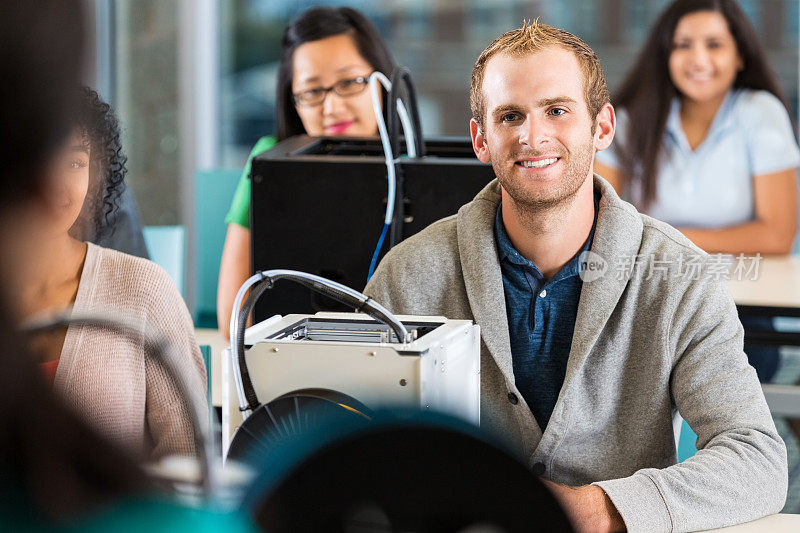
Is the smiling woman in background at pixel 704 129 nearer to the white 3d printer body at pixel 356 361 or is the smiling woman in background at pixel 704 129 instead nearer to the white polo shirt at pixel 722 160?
the white polo shirt at pixel 722 160

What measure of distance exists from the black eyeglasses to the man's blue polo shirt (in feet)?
3.71

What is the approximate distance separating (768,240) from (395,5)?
1851 mm

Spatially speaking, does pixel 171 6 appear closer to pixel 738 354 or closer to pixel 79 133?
pixel 738 354

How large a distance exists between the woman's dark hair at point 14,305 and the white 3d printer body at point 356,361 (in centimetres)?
49

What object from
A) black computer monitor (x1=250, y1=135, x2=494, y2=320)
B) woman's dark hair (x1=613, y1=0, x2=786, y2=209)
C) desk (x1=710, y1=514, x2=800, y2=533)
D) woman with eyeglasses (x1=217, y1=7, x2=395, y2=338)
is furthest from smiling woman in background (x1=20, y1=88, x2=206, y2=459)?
woman's dark hair (x1=613, y1=0, x2=786, y2=209)

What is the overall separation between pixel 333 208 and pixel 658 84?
142 cm

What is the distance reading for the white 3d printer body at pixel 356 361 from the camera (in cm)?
85

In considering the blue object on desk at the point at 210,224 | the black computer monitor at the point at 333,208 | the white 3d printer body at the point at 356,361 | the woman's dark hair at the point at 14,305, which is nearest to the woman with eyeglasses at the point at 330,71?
the blue object on desk at the point at 210,224

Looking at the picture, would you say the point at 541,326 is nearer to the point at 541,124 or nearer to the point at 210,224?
the point at 541,124

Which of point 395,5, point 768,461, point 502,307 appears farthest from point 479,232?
point 395,5

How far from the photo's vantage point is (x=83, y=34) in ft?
0.97

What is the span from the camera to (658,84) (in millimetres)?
2711

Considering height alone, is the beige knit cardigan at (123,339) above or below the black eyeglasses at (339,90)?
below

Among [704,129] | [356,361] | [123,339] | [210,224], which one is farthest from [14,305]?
[704,129]
